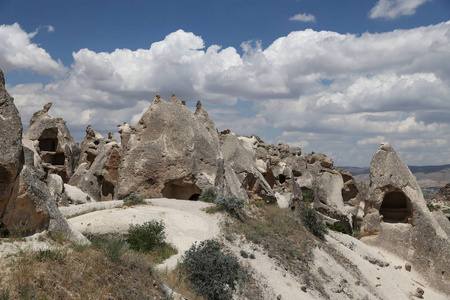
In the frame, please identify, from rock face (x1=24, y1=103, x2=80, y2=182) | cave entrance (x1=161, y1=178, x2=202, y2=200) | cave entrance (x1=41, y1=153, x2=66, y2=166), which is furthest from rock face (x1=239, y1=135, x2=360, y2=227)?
cave entrance (x1=41, y1=153, x2=66, y2=166)

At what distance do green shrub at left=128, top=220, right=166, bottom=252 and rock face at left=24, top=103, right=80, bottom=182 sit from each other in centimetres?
1943

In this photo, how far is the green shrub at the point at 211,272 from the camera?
Result: 28.6 feet

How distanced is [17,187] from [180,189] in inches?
413

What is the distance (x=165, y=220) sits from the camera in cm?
1144

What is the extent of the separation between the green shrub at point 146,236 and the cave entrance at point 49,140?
20901 millimetres

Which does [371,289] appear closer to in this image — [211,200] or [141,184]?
[211,200]

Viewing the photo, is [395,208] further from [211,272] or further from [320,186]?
[211,272]

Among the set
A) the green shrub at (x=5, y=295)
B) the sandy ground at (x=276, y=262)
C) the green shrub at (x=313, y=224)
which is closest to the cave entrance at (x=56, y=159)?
the sandy ground at (x=276, y=262)

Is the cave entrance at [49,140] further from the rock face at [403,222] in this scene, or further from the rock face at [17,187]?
the rock face at [17,187]

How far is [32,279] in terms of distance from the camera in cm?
504

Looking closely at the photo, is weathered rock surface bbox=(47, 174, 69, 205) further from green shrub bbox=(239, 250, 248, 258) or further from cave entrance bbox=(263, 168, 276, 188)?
cave entrance bbox=(263, 168, 276, 188)

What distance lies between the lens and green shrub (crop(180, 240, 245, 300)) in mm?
8727

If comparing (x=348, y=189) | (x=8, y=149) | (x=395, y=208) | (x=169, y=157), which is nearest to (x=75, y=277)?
(x=8, y=149)

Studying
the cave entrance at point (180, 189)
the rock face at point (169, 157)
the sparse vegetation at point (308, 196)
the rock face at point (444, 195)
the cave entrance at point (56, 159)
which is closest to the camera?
the rock face at point (169, 157)
